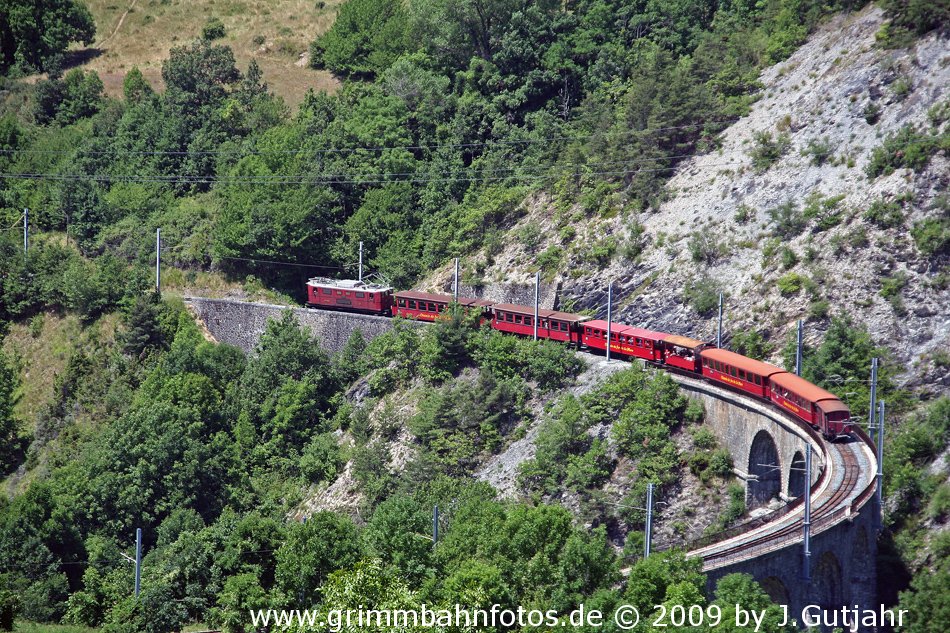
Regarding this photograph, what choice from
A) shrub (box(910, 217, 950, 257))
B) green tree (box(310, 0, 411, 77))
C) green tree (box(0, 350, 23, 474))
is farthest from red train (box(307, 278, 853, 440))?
green tree (box(310, 0, 411, 77))

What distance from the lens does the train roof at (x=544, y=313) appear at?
A: 63.9 m

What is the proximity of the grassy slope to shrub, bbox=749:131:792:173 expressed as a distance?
40554mm

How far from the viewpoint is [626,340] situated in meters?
61.3

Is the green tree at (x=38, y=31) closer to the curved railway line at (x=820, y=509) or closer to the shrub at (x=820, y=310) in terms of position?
the shrub at (x=820, y=310)

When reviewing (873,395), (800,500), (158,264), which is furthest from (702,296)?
(158,264)

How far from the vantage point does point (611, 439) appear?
57344 millimetres

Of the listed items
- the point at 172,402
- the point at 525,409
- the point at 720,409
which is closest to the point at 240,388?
the point at 172,402

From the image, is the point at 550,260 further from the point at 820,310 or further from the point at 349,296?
the point at 820,310

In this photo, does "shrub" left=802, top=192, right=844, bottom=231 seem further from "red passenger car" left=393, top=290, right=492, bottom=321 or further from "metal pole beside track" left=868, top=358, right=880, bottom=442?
"red passenger car" left=393, top=290, right=492, bottom=321

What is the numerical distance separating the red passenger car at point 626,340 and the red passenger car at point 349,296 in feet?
45.8

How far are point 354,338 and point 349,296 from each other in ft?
12.8

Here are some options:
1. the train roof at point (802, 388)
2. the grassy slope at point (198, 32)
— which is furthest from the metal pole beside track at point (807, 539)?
the grassy slope at point (198, 32)

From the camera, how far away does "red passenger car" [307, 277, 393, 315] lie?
238 feet

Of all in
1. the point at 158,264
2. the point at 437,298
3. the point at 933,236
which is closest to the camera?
the point at 933,236
